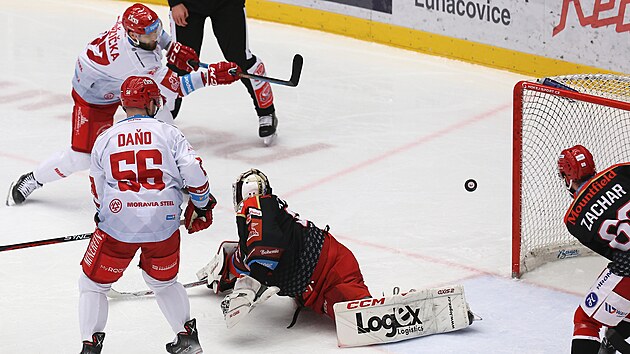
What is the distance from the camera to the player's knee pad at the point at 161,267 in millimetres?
3818

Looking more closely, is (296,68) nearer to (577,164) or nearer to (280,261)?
(280,261)

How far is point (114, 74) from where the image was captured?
204 inches

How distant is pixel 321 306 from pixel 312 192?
1485 mm

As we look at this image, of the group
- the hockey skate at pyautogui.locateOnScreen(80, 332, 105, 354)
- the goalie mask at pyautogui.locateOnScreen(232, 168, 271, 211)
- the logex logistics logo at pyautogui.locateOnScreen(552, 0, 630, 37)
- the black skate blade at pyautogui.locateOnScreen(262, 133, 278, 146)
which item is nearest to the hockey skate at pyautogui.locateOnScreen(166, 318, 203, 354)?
the hockey skate at pyautogui.locateOnScreen(80, 332, 105, 354)

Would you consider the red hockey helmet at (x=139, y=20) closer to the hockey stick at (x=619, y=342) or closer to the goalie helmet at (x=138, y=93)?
the goalie helmet at (x=138, y=93)

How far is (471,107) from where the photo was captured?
6.77 m

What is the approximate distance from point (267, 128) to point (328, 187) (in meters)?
0.76

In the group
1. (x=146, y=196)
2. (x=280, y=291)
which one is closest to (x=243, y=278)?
(x=280, y=291)

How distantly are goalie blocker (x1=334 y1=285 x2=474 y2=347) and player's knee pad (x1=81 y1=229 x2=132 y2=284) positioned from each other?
2.42 ft

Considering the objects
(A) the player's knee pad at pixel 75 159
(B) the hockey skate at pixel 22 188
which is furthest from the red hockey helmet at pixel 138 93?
(B) the hockey skate at pixel 22 188

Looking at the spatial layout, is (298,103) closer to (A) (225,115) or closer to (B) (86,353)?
(A) (225,115)

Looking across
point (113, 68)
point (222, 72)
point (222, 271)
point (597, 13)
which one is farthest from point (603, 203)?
point (597, 13)

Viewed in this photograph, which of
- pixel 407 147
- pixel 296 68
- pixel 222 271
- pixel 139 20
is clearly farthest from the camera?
Result: pixel 407 147

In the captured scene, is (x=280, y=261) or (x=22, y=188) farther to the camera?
(x=22, y=188)
